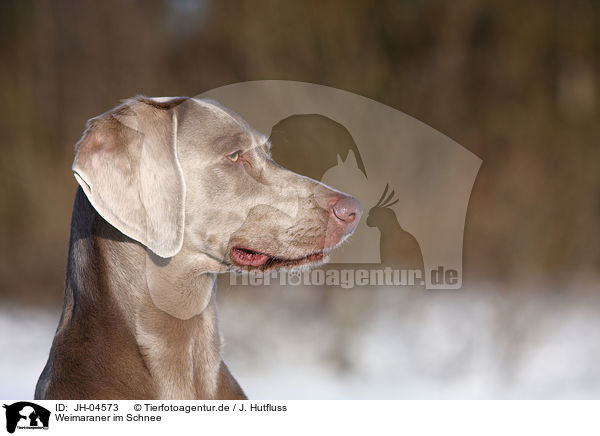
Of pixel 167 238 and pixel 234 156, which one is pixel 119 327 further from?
pixel 234 156

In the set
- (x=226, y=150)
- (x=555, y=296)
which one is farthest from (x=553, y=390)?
(x=226, y=150)

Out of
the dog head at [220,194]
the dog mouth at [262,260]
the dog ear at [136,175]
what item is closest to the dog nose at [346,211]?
the dog head at [220,194]

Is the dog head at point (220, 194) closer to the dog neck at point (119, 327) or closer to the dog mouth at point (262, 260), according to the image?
Answer: the dog mouth at point (262, 260)

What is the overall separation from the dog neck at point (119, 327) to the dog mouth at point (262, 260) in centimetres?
18

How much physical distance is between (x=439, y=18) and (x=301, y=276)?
1.93m

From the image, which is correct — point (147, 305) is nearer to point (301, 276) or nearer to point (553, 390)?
point (301, 276)

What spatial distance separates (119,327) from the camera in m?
1.74

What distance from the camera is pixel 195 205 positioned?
6.08ft

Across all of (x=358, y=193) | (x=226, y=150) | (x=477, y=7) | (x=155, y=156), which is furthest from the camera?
(x=477, y=7)

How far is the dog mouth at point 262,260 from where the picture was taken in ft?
6.18

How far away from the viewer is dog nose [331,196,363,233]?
1832 millimetres

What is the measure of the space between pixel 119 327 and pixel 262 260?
1.52 feet
